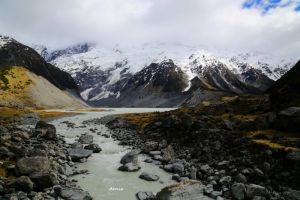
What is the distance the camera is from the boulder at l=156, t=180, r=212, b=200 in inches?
1194

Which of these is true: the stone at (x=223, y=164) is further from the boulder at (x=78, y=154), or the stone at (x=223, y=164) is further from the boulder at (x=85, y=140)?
the boulder at (x=85, y=140)

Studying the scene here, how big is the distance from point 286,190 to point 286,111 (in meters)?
18.7

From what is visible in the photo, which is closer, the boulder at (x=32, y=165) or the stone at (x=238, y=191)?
the stone at (x=238, y=191)

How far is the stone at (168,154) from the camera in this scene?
46800 millimetres

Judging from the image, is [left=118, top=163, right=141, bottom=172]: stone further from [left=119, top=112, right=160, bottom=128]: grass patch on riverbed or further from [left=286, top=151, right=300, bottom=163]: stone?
[left=119, top=112, right=160, bottom=128]: grass patch on riverbed

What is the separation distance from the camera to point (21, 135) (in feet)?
157

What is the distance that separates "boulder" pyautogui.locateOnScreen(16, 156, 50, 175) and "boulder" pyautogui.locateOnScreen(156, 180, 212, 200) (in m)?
10.3

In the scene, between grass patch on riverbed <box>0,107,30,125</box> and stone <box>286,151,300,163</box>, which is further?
grass patch on riverbed <box>0,107,30,125</box>

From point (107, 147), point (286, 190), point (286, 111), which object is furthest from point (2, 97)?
point (286, 190)

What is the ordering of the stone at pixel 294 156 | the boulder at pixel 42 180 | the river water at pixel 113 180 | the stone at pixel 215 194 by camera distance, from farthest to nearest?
the stone at pixel 294 156, the river water at pixel 113 180, the stone at pixel 215 194, the boulder at pixel 42 180

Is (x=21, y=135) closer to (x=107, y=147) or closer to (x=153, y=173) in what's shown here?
(x=107, y=147)

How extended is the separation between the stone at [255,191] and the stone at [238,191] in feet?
1.36

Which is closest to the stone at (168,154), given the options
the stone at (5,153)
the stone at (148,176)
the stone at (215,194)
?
the stone at (148,176)

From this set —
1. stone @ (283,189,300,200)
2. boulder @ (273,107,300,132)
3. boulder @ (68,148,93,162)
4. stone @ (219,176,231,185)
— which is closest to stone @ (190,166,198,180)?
stone @ (219,176,231,185)
